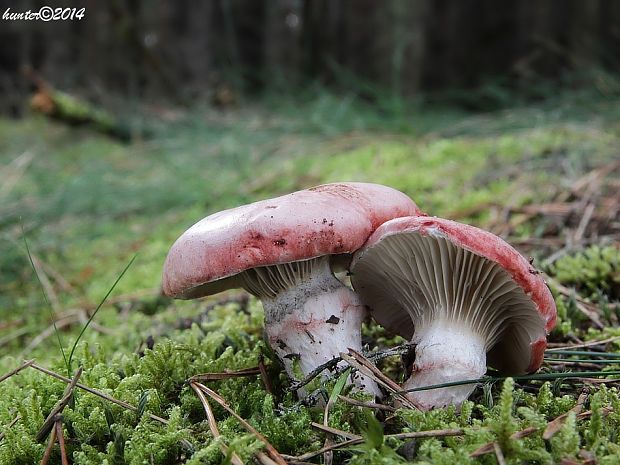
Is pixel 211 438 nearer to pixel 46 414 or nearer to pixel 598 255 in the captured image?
pixel 46 414

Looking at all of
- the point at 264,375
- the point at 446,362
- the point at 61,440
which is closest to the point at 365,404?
the point at 446,362

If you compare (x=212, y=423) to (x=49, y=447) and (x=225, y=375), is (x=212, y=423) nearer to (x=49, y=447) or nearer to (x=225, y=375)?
(x=225, y=375)

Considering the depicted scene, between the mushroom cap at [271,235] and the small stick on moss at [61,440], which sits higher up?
the mushroom cap at [271,235]

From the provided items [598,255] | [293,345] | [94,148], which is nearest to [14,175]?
[94,148]

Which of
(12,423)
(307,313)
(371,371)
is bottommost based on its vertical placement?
(12,423)

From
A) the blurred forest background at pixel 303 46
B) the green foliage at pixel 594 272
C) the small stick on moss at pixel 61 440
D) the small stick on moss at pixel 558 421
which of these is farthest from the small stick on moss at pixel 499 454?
the blurred forest background at pixel 303 46

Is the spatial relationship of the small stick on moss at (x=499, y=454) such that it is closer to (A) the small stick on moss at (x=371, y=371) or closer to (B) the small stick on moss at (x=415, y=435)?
(B) the small stick on moss at (x=415, y=435)
